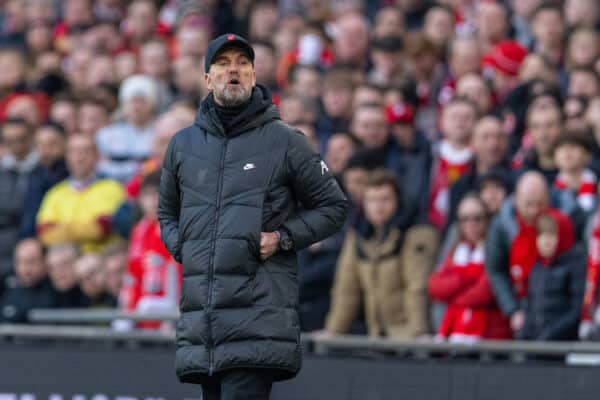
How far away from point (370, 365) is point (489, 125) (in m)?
2.42

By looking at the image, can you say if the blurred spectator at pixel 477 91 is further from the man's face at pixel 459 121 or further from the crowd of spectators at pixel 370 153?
the man's face at pixel 459 121

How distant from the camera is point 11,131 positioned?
14250mm

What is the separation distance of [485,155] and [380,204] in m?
1.02

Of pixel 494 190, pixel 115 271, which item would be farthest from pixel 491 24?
pixel 115 271

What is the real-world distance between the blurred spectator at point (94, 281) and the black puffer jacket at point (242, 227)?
4953 millimetres

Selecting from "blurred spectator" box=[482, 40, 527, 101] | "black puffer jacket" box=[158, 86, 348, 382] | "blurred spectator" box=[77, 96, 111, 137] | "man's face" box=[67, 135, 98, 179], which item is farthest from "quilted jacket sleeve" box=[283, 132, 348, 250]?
"blurred spectator" box=[77, 96, 111, 137]

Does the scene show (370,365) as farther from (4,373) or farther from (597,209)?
→ (4,373)

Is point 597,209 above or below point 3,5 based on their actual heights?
below

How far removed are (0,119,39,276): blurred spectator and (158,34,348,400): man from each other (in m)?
6.42

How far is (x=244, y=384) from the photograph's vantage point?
705 centimetres

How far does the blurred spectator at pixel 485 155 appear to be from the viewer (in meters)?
11.4

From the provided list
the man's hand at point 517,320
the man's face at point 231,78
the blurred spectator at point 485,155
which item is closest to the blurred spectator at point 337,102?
the blurred spectator at point 485,155

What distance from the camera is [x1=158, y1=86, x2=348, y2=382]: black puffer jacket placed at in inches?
277

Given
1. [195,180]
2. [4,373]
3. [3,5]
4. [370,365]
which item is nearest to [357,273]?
[370,365]
